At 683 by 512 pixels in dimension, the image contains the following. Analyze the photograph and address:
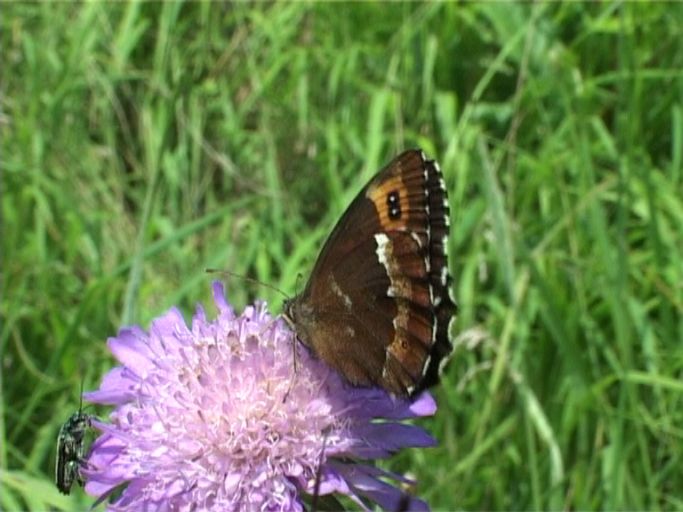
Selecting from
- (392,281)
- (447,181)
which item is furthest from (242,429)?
(447,181)

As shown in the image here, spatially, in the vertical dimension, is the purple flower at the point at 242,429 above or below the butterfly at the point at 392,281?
below

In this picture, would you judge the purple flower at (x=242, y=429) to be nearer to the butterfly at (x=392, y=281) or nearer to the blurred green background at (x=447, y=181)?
the butterfly at (x=392, y=281)

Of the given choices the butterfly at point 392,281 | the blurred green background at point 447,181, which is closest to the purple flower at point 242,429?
the butterfly at point 392,281

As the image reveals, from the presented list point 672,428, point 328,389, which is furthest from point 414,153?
point 672,428

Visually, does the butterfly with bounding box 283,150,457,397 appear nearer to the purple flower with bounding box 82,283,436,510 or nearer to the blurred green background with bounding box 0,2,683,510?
the purple flower with bounding box 82,283,436,510

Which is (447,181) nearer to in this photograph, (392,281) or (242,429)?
(392,281)

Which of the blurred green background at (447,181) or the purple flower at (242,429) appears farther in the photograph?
the blurred green background at (447,181)

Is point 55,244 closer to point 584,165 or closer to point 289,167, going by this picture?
point 289,167
